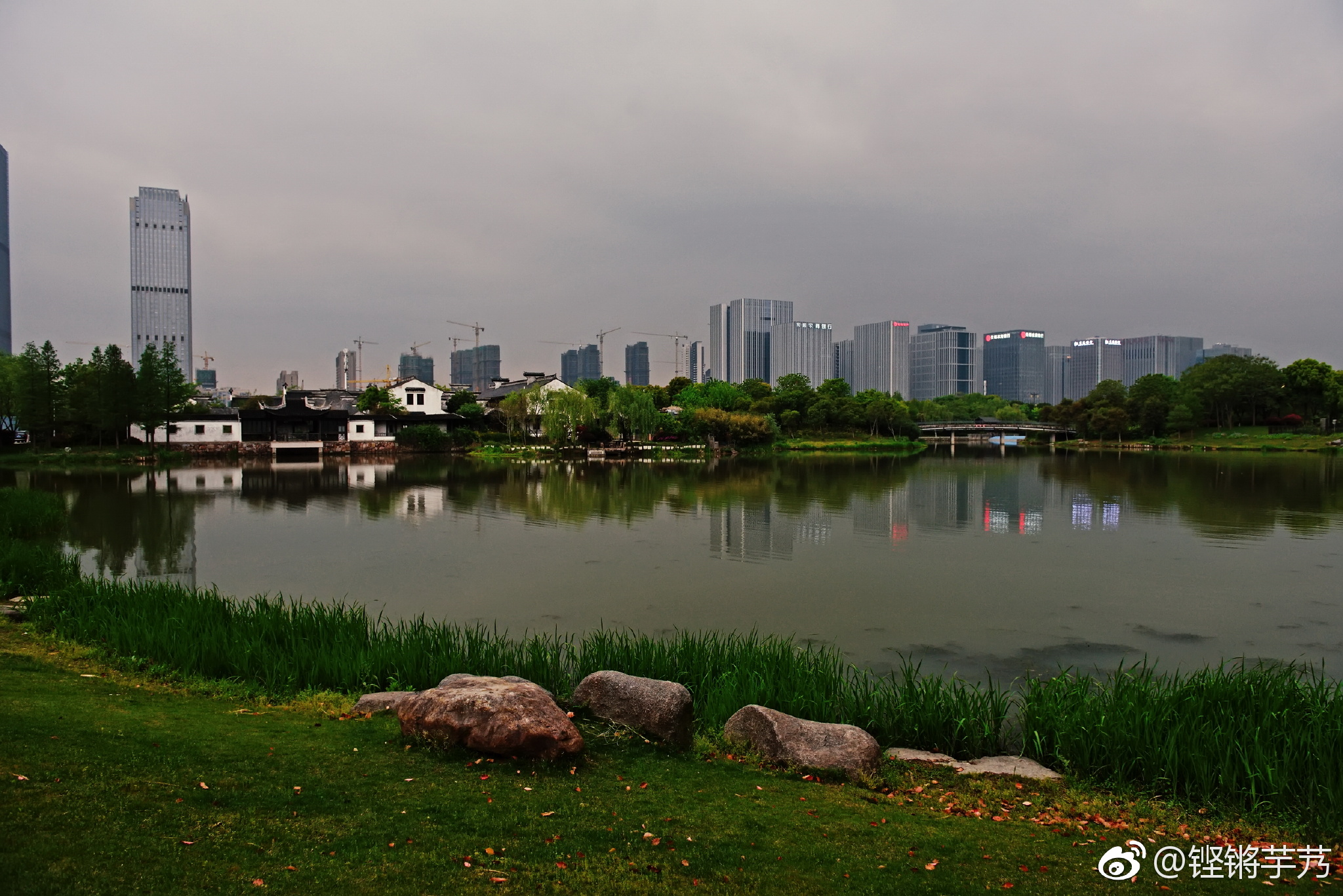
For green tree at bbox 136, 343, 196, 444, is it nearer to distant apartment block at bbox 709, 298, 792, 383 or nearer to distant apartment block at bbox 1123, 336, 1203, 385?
distant apartment block at bbox 709, 298, 792, 383

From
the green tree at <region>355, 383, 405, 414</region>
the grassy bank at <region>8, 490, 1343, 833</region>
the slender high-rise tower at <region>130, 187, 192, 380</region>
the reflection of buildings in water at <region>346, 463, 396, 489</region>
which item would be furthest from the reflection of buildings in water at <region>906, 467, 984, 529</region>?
the slender high-rise tower at <region>130, 187, 192, 380</region>

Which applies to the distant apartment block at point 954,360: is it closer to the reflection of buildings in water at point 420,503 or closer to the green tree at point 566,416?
the green tree at point 566,416

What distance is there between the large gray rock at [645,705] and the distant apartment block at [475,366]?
499 ft

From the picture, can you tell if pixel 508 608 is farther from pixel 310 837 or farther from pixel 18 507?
pixel 18 507

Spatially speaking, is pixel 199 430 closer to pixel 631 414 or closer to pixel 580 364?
pixel 631 414

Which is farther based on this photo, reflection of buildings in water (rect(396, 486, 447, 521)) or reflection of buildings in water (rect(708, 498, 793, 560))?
reflection of buildings in water (rect(396, 486, 447, 521))

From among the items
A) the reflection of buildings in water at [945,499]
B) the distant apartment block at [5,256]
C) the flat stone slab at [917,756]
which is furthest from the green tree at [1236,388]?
the distant apartment block at [5,256]

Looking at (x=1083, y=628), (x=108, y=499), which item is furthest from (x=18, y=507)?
(x=1083, y=628)

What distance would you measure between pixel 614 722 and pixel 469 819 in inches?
82.6

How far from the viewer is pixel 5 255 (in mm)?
132500

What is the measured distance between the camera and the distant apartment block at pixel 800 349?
581 feet

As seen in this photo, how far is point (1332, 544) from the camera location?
18.3m

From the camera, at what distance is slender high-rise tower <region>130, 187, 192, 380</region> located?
167500 mm

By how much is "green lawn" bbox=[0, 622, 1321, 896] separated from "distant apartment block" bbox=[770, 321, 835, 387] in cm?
17055
